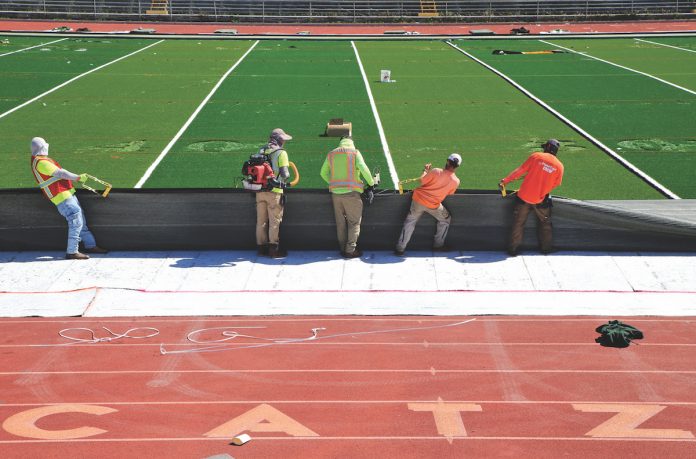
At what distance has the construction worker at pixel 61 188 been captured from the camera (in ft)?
40.8

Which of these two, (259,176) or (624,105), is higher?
(624,105)

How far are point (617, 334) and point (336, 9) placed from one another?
44258 mm

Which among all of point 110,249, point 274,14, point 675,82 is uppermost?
point 274,14

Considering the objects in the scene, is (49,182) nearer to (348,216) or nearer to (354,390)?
(348,216)

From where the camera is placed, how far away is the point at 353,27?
49.2 metres

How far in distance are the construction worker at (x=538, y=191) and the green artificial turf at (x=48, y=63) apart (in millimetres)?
15494

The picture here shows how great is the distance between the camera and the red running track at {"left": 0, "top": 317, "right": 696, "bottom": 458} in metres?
8.36

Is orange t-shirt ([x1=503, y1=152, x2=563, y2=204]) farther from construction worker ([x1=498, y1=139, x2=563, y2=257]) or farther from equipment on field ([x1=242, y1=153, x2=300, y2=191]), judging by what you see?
equipment on field ([x1=242, y1=153, x2=300, y2=191])

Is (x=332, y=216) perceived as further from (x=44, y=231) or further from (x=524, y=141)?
(x=524, y=141)

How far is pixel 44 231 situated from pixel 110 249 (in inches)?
38.5

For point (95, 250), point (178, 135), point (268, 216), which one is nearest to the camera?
point (268, 216)

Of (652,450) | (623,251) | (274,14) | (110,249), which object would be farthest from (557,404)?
(274,14)

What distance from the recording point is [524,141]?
19797 millimetres

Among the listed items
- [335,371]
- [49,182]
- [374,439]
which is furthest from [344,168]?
[374,439]
